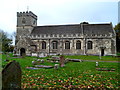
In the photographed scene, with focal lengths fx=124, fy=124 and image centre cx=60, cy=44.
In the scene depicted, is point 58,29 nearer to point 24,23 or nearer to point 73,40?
point 73,40

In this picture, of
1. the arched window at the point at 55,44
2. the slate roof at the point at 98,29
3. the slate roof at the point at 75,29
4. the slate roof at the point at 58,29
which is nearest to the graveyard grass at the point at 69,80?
the slate roof at the point at 98,29

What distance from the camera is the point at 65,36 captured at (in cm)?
3388

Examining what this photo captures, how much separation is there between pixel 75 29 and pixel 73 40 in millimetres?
4048

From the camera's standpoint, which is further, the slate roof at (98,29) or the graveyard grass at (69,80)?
the slate roof at (98,29)

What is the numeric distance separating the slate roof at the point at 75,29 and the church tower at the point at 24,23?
1.94 metres

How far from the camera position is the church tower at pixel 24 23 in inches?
1547

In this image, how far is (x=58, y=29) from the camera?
37.5m

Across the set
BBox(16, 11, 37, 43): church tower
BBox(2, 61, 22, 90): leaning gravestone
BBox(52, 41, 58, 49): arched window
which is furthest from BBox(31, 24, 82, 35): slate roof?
BBox(2, 61, 22, 90): leaning gravestone

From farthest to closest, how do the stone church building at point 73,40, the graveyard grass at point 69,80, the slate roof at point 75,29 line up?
the slate roof at point 75,29
the stone church building at point 73,40
the graveyard grass at point 69,80

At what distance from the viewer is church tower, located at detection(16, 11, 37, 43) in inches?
1547

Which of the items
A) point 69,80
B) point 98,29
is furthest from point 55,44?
point 69,80

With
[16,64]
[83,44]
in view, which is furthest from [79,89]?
[83,44]

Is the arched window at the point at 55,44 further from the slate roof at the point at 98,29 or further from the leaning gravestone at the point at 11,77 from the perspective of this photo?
the leaning gravestone at the point at 11,77

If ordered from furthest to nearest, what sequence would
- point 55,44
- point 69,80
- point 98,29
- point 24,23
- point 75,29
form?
point 24,23 < point 75,29 < point 55,44 < point 98,29 < point 69,80
